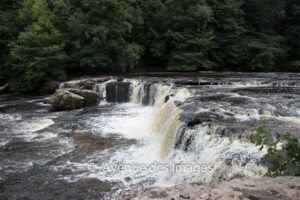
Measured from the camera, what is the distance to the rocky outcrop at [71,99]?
39.8 feet

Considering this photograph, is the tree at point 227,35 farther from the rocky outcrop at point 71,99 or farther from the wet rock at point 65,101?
the wet rock at point 65,101

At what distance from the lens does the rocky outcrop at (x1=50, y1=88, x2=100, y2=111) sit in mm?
12133

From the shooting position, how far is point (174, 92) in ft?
38.0

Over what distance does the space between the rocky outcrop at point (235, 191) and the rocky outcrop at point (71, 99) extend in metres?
10.4

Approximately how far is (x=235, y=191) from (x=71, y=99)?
35.8 feet

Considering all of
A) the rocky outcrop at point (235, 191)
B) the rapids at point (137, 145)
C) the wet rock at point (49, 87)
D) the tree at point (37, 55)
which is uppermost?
the tree at point (37, 55)

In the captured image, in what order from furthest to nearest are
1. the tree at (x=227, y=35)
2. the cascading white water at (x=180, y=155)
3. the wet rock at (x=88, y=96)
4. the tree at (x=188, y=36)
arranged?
1. the tree at (x=227, y=35)
2. the tree at (x=188, y=36)
3. the wet rock at (x=88, y=96)
4. the cascading white water at (x=180, y=155)

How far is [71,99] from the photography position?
1230cm

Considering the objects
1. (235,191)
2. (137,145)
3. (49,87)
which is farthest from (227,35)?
(235,191)

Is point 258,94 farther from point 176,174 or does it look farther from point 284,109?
point 176,174

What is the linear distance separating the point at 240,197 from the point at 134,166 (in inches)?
169

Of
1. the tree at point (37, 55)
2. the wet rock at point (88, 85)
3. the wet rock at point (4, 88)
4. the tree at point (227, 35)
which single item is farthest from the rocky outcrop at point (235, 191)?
the tree at point (227, 35)

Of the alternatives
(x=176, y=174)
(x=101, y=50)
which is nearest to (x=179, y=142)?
(x=176, y=174)

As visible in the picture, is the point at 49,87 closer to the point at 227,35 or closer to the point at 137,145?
the point at 137,145
